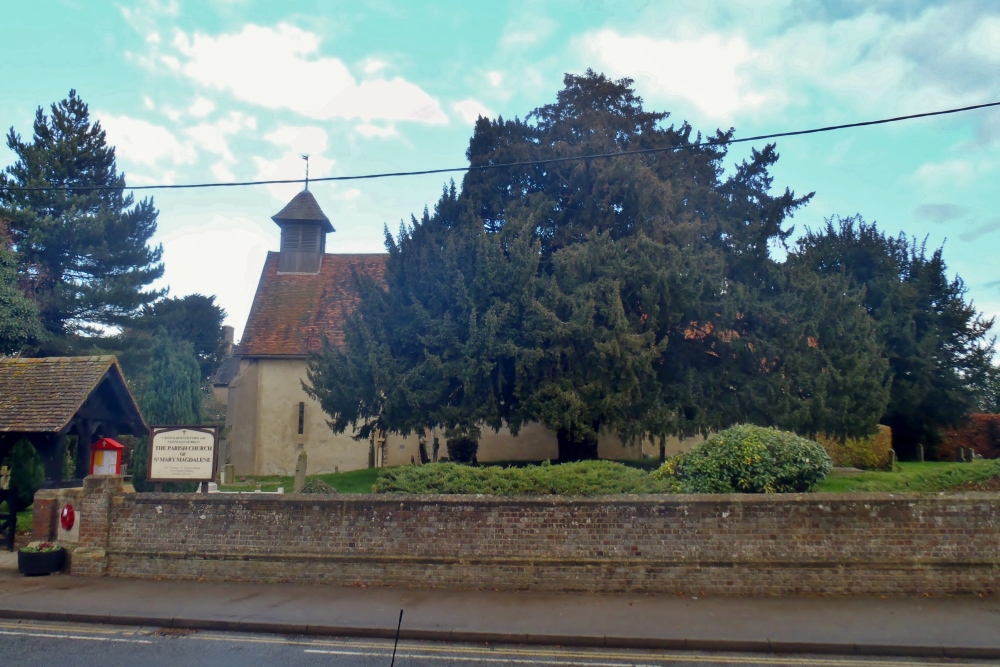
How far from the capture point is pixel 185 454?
13203mm

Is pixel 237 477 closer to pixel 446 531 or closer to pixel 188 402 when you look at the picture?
pixel 188 402

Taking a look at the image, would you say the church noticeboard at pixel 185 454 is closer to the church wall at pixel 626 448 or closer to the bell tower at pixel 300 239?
the church wall at pixel 626 448

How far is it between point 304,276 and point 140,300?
7.14 m

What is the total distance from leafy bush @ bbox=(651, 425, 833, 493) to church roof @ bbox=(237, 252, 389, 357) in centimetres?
2065

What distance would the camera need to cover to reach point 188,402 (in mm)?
20094

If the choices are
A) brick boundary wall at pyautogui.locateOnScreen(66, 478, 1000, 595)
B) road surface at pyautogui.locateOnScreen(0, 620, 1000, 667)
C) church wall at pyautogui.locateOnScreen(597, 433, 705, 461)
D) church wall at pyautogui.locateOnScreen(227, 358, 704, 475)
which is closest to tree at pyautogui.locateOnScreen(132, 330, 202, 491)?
brick boundary wall at pyautogui.locateOnScreen(66, 478, 1000, 595)

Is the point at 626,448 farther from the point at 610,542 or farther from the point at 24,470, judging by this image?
the point at 24,470

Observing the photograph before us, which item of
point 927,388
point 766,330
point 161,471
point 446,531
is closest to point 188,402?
point 161,471

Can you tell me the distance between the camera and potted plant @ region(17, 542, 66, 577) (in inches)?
476

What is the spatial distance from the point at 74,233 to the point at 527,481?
1047 inches

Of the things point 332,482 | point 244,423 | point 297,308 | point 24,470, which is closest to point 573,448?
point 332,482

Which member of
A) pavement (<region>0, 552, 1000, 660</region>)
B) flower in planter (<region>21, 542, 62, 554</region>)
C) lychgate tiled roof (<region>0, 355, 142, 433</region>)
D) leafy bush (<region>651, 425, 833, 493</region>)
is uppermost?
lychgate tiled roof (<region>0, 355, 142, 433</region>)

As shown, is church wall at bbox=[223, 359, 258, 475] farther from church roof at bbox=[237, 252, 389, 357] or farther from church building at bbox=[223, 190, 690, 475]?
church roof at bbox=[237, 252, 389, 357]

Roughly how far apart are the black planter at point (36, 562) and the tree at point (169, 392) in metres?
7.05
